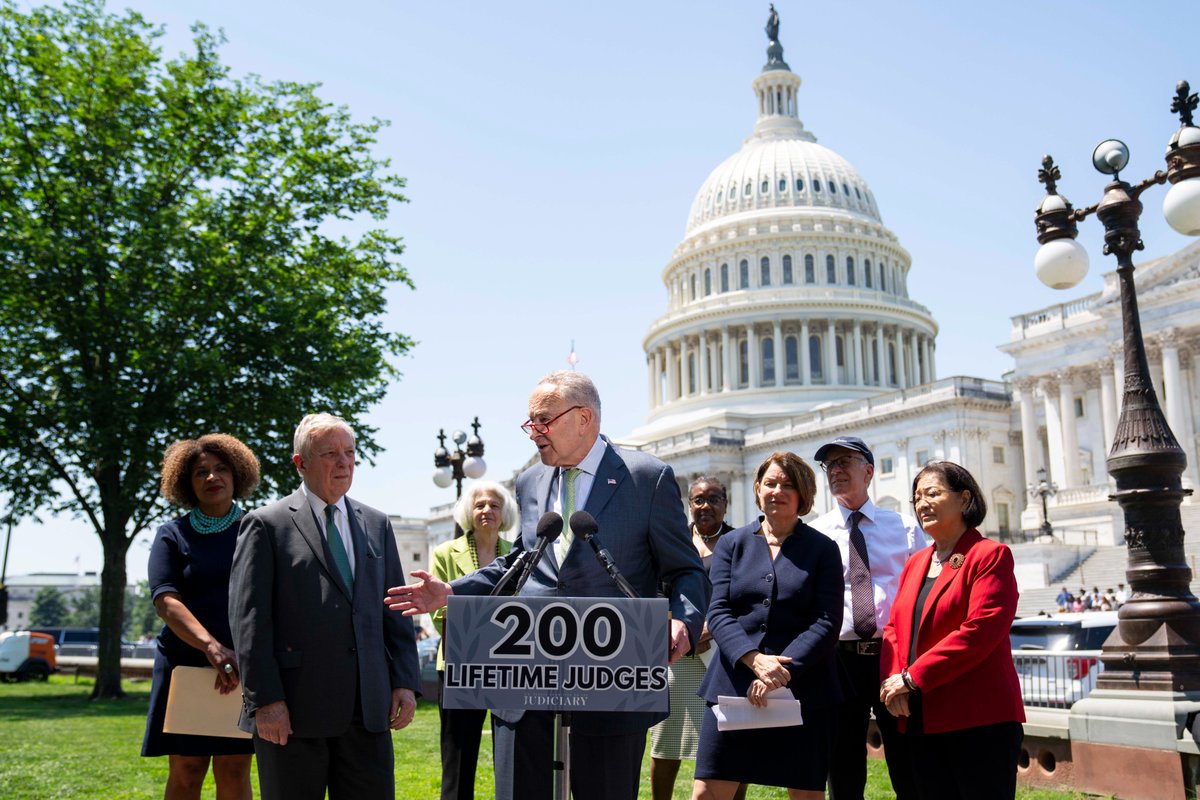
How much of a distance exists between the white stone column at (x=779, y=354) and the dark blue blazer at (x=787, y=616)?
283 ft

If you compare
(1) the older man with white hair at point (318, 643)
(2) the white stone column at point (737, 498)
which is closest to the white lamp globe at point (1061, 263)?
(1) the older man with white hair at point (318, 643)

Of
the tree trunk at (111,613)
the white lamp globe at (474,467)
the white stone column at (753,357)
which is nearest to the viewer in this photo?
the white lamp globe at (474,467)

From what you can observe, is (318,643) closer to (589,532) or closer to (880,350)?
(589,532)

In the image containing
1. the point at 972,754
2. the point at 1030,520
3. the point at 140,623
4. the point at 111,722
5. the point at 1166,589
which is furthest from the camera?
the point at 140,623

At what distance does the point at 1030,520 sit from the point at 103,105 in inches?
1902

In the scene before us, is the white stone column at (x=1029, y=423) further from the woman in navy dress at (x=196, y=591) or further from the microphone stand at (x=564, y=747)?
the microphone stand at (x=564, y=747)

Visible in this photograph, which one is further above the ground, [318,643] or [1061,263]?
[1061,263]

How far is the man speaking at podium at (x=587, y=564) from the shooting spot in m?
4.90

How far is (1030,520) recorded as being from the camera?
58.5m

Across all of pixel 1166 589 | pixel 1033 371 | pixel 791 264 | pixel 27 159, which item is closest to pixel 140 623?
pixel 791 264

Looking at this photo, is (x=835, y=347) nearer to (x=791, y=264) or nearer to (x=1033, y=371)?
(x=791, y=264)

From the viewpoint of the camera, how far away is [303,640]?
5469mm

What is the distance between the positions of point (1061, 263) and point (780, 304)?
82.3 m

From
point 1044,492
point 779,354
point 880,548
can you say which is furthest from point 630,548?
point 779,354
